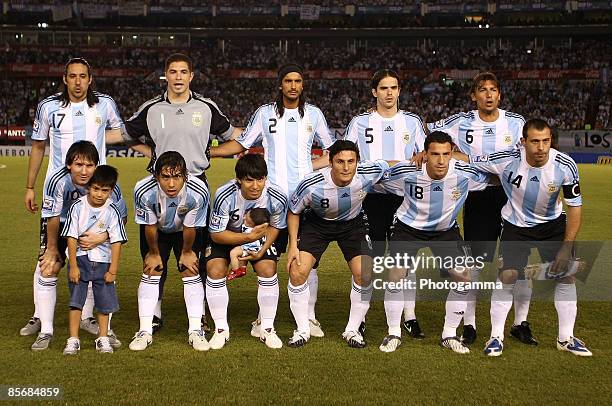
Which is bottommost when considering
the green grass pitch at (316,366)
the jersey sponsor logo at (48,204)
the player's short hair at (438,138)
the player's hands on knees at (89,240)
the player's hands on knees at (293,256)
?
the green grass pitch at (316,366)

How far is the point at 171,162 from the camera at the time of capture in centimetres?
545

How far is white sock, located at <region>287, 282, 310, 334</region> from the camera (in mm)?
5816

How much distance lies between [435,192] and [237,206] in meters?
1.63

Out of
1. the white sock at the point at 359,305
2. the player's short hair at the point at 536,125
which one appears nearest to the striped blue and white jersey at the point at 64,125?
the white sock at the point at 359,305

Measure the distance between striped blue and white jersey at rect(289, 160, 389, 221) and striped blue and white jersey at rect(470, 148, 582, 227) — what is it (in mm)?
973

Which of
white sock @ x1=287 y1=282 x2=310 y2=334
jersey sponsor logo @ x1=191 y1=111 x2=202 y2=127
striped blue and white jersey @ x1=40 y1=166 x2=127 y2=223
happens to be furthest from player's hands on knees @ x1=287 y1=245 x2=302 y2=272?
striped blue and white jersey @ x1=40 y1=166 x2=127 y2=223

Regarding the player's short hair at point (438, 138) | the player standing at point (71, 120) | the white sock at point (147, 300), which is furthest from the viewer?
the player standing at point (71, 120)

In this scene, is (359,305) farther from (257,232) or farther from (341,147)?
(341,147)

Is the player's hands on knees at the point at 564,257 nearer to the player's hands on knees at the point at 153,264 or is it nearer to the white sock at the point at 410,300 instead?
the white sock at the point at 410,300

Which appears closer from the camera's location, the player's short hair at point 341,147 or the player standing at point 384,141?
the player's short hair at point 341,147

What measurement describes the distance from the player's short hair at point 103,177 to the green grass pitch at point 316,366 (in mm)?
1294

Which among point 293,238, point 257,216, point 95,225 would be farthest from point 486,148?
point 95,225

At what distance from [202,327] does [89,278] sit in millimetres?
1092

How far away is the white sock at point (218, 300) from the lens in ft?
19.1
